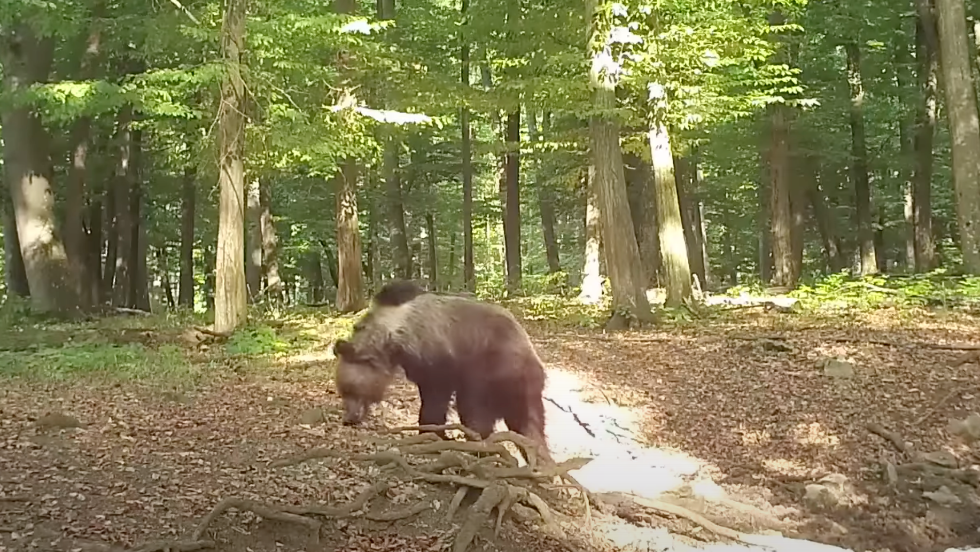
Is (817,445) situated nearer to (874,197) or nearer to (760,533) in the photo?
(760,533)

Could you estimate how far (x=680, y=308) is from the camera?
14656mm

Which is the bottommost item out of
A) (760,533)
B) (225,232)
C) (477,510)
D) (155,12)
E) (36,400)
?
(760,533)

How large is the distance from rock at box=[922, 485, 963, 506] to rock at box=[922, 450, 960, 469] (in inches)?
17.2

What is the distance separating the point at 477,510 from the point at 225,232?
7.80m

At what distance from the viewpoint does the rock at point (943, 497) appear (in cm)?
762

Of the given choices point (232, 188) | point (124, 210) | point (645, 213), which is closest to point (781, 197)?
point (645, 213)

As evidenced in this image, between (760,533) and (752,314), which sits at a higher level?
(752,314)

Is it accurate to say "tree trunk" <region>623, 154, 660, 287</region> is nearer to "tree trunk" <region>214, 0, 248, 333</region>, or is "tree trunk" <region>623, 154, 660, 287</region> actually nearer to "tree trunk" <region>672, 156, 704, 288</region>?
"tree trunk" <region>672, 156, 704, 288</region>

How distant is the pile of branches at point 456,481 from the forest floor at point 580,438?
0.05m

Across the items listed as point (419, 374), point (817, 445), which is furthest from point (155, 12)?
point (817, 445)

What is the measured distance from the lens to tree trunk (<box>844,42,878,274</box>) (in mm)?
22734

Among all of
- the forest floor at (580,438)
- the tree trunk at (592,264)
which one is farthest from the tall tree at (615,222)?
the tree trunk at (592,264)

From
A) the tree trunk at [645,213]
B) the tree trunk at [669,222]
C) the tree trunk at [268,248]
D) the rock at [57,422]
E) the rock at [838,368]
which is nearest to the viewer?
the rock at [57,422]

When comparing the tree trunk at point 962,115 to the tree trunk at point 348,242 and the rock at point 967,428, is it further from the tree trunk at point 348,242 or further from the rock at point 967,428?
the tree trunk at point 348,242
